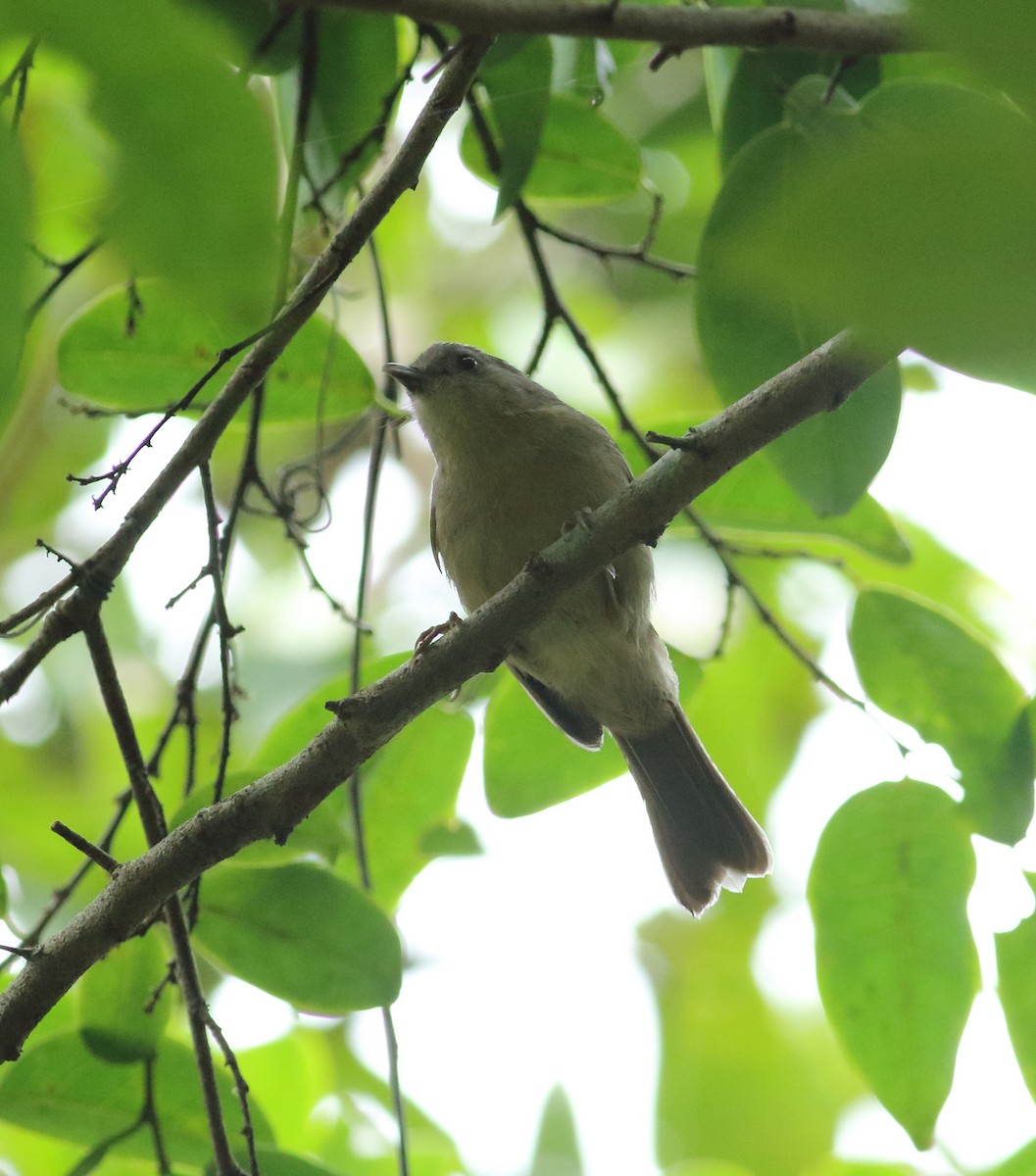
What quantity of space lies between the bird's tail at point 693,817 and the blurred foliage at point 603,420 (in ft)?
0.58

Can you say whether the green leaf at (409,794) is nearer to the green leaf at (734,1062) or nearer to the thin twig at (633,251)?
the thin twig at (633,251)

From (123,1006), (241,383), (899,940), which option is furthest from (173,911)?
(899,940)

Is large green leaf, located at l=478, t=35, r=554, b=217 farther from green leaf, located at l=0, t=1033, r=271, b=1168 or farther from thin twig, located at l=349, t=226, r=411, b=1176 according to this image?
green leaf, located at l=0, t=1033, r=271, b=1168

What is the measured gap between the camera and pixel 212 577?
106 inches

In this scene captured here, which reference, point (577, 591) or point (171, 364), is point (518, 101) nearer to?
point (171, 364)

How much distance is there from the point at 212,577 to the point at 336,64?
111 centimetres

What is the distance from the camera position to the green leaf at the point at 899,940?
2.52 m

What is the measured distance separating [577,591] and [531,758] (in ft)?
1.75

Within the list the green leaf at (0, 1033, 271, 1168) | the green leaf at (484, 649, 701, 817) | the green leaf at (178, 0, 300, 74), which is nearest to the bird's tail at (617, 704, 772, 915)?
the green leaf at (484, 649, 701, 817)

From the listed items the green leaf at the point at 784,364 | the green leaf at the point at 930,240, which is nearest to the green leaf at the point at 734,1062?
the green leaf at the point at 784,364

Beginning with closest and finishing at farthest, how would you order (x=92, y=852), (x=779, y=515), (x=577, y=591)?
(x=92, y=852), (x=779, y=515), (x=577, y=591)

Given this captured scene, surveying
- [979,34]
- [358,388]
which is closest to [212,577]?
[358,388]

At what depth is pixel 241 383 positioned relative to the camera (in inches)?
89.9

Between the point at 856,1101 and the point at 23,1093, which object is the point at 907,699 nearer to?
the point at 23,1093
